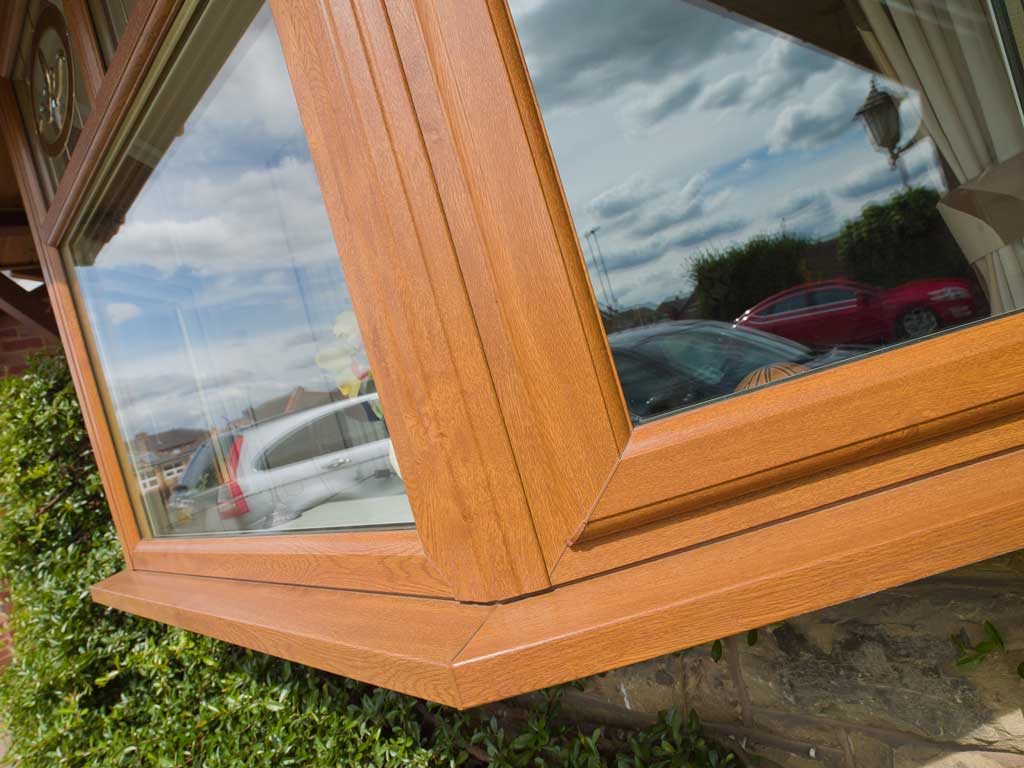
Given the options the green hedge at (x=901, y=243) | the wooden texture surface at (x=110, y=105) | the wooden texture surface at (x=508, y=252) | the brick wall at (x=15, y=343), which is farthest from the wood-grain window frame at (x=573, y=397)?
the brick wall at (x=15, y=343)

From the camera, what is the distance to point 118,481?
8.24 ft

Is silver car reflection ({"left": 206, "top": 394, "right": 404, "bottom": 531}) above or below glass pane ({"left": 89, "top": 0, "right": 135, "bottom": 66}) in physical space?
below

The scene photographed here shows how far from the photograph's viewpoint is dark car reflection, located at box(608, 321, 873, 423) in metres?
1.02

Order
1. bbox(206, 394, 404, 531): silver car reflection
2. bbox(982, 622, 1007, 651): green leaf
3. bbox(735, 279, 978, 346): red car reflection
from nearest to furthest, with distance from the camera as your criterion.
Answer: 1. bbox(735, 279, 978, 346): red car reflection
2. bbox(982, 622, 1007, 651): green leaf
3. bbox(206, 394, 404, 531): silver car reflection

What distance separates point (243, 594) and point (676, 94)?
140cm

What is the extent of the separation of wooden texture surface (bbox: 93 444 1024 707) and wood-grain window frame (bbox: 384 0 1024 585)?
3cm

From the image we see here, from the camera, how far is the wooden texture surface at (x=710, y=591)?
0.87 meters

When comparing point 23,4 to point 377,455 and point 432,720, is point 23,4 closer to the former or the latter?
point 377,455

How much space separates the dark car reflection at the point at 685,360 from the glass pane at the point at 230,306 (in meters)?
0.50

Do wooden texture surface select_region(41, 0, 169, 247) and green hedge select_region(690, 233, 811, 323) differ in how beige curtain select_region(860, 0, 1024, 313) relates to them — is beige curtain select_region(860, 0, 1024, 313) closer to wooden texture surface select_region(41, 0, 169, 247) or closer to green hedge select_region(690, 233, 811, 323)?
green hedge select_region(690, 233, 811, 323)

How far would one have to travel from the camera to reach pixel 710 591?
91cm

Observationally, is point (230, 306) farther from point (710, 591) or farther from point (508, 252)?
point (710, 591)

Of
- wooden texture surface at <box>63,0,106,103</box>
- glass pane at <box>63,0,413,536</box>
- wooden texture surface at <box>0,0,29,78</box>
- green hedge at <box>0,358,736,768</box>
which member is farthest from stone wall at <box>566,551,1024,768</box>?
wooden texture surface at <box>0,0,29,78</box>

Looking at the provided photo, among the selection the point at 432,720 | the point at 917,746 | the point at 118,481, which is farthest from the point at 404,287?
the point at 118,481
